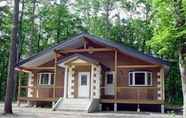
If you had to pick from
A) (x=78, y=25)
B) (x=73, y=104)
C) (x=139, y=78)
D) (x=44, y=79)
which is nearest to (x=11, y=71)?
(x=73, y=104)

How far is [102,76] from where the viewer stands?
25.6 m

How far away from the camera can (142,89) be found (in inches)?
977

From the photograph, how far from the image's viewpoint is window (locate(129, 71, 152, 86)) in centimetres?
2497

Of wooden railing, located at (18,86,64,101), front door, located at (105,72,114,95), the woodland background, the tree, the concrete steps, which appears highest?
the woodland background

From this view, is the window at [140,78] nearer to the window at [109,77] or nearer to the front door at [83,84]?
the window at [109,77]

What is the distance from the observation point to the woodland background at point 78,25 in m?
44.3

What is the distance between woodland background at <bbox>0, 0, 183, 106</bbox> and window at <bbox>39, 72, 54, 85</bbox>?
621 inches

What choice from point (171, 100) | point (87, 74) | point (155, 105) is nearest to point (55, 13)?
point (171, 100)

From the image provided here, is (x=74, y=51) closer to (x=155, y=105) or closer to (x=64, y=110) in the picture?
(x=64, y=110)

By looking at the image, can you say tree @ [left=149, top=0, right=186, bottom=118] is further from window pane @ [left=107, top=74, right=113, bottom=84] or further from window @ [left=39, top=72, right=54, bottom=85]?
window @ [left=39, top=72, right=54, bottom=85]

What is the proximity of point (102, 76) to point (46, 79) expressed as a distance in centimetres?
537

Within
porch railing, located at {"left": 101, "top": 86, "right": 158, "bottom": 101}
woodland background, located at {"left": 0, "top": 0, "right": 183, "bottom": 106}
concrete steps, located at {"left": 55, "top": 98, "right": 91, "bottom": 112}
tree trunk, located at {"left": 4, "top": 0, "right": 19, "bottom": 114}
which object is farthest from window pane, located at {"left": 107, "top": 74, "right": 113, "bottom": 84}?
woodland background, located at {"left": 0, "top": 0, "right": 183, "bottom": 106}

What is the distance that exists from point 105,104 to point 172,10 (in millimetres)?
12214

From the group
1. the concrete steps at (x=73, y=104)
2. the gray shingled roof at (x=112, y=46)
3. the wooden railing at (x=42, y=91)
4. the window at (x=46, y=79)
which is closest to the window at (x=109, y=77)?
the gray shingled roof at (x=112, y=46)
